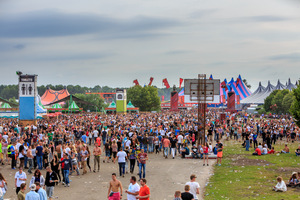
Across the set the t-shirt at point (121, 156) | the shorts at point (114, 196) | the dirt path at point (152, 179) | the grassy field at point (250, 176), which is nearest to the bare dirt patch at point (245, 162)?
the grassy field at point (250, 176)

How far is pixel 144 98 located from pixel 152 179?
251 feet

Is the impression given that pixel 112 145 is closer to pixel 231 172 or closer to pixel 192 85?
pixel 231 172

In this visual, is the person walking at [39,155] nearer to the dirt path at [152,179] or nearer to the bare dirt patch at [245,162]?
the dirt path at [152,179]

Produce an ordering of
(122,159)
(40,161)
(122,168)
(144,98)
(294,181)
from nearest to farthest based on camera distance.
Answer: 1. (294,181)
2. (122,159)
3. (122,168)
4. (40,161)
5. (144,98)

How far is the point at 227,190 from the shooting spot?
1250cm

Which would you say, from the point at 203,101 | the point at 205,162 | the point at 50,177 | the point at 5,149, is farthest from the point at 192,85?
the point at 50,177

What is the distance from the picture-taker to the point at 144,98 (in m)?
90.8

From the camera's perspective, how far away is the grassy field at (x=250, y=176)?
11820 millimetres

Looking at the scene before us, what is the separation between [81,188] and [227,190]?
17.4 ft

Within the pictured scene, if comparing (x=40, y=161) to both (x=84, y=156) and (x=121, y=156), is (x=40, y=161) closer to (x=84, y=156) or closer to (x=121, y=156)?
(x=84, y=156)

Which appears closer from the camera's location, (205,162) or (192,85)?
(205,162)

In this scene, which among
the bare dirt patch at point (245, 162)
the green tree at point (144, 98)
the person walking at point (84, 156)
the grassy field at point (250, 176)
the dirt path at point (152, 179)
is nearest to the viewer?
the grassy field at point (250, 176)

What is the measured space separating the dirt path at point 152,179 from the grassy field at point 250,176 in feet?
1.91

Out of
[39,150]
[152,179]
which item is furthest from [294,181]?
[39,150]
